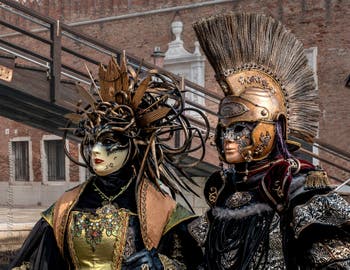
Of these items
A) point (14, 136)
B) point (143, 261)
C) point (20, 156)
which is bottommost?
point (143, 261)

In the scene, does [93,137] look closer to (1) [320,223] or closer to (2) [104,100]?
(2) [104,100]

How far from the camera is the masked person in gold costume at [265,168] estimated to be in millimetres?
2889

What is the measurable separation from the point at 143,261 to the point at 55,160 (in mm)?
15944

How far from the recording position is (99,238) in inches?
140

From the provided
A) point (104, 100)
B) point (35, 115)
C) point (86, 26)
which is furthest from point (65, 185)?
point (104, 100)

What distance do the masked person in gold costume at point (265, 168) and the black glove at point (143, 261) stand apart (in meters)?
0.29

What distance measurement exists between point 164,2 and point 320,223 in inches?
570

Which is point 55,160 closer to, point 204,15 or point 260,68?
point 204,15

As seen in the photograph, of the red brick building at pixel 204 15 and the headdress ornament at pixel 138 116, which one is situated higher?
the red brick building at pixel 204 15

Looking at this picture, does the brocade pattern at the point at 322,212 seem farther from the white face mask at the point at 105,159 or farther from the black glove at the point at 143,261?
the white face mask at the point at 105,159

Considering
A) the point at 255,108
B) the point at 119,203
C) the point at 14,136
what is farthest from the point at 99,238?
the point at 14,136

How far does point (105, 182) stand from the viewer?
3.65 m

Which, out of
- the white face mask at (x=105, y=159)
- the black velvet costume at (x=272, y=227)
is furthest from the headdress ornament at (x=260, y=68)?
the white face mask at (x=105, y=159)

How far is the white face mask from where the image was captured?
11.7 feet
